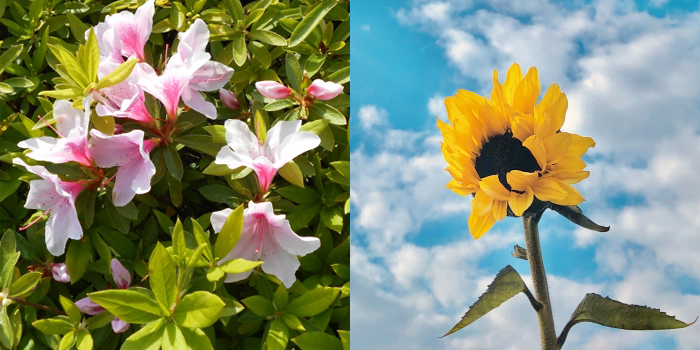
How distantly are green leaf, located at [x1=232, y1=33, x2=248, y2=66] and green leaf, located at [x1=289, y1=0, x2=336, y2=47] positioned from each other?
88 mm

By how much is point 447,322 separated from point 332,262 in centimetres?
27

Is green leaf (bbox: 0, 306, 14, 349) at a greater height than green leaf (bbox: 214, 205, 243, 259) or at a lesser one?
lesser

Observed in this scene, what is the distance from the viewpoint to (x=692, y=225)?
1021 millimetres

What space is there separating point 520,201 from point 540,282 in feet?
0.49

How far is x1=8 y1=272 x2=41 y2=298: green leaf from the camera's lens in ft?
3.29

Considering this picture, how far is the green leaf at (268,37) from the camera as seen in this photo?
1.09m

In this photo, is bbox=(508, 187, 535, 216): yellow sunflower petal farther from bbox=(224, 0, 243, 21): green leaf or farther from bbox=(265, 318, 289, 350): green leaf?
bbox=(224, 0, 243, 21): green leaf

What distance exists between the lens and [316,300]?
95 centimetres

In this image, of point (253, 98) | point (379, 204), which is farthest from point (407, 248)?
point (253, 98)

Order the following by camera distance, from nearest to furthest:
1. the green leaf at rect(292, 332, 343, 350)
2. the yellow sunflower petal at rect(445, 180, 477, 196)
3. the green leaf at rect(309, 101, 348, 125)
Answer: the green leaf at rect(292, 332, 343, 350) < the green leaf at rect(309, 101, 348, 125) < the yellow sunflower petal at rect(445, 180, 477, 196)

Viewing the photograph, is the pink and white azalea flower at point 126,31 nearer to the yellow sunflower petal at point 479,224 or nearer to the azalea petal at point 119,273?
the azalea petal at point 119,273

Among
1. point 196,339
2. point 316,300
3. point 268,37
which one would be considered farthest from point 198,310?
point 268,37

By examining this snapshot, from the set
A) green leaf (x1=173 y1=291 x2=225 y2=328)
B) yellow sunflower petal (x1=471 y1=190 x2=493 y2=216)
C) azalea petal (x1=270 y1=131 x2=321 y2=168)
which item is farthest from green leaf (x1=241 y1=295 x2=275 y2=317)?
yellow sunflower petal (x1=471 y1=190 x2=493 y2=216)

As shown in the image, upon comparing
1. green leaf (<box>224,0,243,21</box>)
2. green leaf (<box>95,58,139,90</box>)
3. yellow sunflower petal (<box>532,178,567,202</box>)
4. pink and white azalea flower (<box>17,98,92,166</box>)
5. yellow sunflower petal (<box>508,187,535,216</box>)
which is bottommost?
pink and white azalea flower (<box>17,98,92,166</box>)
